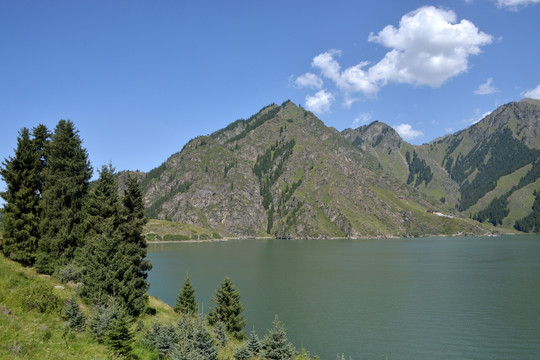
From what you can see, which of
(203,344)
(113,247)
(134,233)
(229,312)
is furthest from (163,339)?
(229,312)

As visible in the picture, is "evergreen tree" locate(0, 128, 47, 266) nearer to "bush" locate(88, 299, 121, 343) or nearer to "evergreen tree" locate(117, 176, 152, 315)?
"evergreen tree" locate(117, 176, 152, 315)

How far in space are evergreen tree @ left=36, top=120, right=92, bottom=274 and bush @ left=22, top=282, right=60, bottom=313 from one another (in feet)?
59.7

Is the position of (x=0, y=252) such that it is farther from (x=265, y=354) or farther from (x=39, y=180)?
(x=265, y=354)

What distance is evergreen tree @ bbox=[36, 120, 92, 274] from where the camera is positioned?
→ 36844 millimetres

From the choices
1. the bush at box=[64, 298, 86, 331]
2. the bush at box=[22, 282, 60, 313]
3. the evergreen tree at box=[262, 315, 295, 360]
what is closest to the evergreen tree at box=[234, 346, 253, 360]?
the evergreen tree at box=[262, 315, 295, 360]

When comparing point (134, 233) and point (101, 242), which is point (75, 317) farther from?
point (134, 233)

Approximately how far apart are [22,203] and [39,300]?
22590 mm

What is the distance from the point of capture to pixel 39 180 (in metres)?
38.8

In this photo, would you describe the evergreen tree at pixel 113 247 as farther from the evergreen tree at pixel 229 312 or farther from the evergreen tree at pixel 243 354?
the evergreen tree at pixel 243 354

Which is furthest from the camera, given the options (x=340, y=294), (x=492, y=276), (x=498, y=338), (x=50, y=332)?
(x=492, y=276)

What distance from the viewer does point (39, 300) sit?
19562 millimetres

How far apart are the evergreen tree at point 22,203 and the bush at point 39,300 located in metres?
18.8

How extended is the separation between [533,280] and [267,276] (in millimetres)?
81604

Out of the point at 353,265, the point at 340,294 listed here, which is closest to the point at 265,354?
the point at 340,294
